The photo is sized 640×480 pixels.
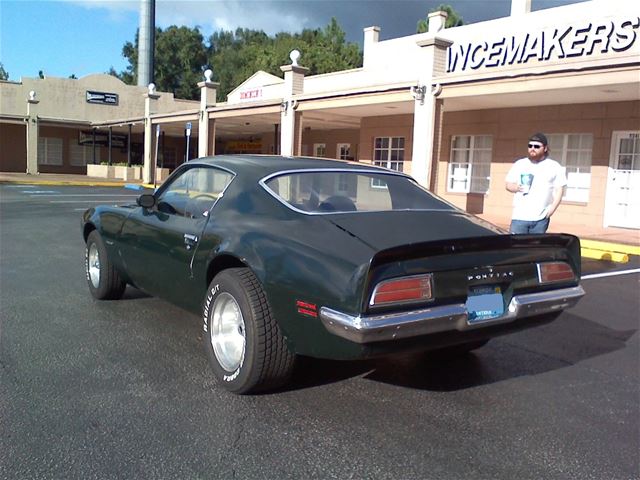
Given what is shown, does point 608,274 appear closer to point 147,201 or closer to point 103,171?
point 147,201

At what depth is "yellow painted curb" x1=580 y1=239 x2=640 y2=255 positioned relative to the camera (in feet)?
35.6

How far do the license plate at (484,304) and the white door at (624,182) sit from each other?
12562 mm

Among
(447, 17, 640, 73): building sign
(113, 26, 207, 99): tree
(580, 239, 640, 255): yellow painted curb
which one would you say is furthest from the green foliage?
(580, 239, 640, 255): yellow painted curb

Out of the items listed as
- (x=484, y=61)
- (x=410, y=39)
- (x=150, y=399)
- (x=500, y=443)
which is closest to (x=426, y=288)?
(x=500, y=443)

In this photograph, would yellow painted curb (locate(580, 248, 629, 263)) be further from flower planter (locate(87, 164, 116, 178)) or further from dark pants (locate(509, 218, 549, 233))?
flower planter (locate(87, 164, 116, 178))

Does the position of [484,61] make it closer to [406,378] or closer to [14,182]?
[406,378]

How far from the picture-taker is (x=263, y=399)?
3691mm

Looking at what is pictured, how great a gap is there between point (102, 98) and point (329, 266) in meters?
38.5

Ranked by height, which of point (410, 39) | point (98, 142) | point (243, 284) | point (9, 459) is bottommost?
point (9, 459)

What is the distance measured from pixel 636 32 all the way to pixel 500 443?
499 inches

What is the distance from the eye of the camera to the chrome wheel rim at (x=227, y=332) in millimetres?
3803

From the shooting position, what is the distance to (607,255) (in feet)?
35.1

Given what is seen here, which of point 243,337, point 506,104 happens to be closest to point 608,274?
point 243,337

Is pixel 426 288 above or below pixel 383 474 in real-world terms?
above
